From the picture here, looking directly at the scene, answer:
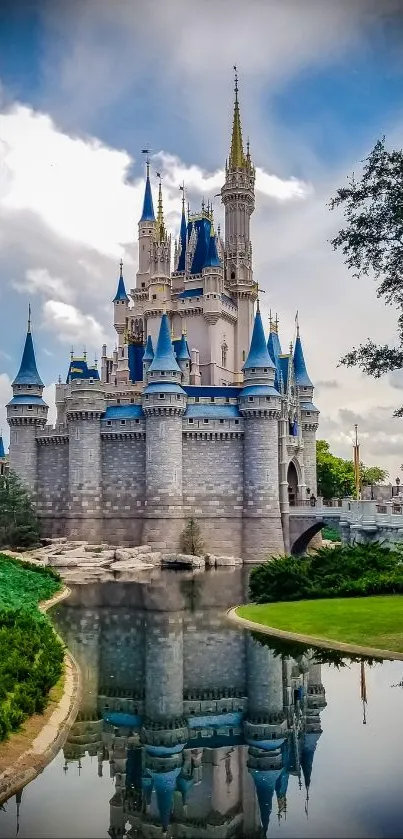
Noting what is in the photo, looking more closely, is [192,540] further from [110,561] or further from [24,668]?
[24,668]

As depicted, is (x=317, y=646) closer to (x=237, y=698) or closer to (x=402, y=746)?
(x=237, y=698)

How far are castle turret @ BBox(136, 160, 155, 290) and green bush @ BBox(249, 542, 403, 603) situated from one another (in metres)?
36.9

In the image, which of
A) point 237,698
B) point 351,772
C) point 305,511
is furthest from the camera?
point 305,511

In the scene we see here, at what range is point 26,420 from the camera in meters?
49.7

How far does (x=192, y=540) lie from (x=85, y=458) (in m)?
8.31

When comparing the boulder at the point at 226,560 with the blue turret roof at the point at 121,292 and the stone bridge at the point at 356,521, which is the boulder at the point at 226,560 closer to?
the stone bridge at the point at 356,521

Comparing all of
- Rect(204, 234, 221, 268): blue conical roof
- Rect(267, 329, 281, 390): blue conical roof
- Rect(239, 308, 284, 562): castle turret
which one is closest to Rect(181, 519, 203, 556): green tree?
Rect(239, 308, 284, 562): castle turret

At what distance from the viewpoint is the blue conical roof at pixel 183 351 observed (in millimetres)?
49406

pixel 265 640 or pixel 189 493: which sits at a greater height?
pixel 189 493

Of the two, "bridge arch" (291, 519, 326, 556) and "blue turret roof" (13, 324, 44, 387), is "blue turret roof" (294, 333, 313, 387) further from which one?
"blue turret roof" (13, 324, 44, 387)

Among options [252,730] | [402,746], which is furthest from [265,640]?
[402,746]

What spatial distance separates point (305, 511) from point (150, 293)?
2015 centimetres

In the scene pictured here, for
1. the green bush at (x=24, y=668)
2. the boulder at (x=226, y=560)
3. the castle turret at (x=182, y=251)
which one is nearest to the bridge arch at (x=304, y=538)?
the boulder at (x=226, y=560)

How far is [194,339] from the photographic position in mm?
53938
